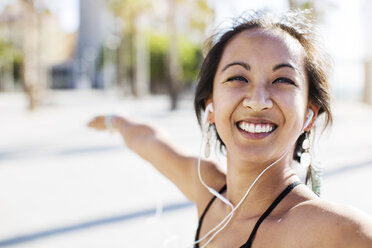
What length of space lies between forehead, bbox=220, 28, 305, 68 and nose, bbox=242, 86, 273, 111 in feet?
0.36

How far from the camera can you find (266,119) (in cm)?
144

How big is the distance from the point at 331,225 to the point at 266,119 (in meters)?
0.42

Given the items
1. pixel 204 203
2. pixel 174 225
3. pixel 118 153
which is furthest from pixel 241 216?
pixel 118 153

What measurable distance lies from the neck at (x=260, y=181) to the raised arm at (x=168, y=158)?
39 cm

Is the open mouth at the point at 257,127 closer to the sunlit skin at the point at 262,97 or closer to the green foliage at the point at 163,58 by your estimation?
the sunlit skin at the point at 262,97

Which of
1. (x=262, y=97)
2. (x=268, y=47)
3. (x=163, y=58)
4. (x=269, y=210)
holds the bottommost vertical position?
(x=163, y=58)

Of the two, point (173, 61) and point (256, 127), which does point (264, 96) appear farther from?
point (173, 61)

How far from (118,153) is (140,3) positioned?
18.7 metres

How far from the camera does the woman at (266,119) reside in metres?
1.42

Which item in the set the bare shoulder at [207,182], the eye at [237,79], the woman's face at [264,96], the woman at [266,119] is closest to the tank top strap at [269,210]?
the woman at [266,119]

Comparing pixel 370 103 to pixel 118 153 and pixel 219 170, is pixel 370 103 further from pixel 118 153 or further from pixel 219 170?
pixel 219 170

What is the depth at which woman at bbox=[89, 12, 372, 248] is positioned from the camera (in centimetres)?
142

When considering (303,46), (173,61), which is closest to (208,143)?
(303,46)

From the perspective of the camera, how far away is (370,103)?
64.8ft
